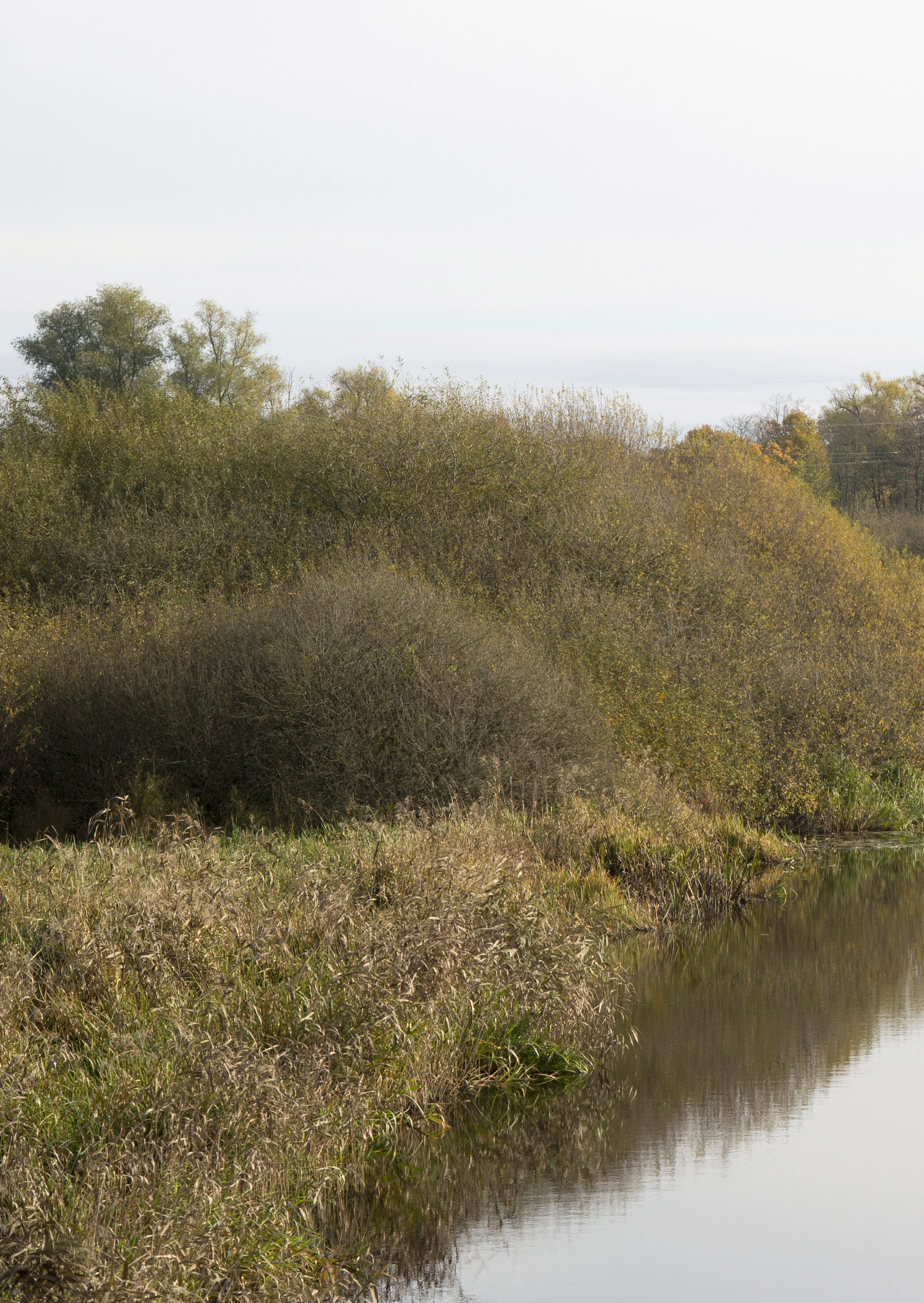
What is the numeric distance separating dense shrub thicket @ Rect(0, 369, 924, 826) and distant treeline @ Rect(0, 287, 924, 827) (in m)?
0.05

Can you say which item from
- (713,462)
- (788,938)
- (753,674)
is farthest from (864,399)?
(788,938)

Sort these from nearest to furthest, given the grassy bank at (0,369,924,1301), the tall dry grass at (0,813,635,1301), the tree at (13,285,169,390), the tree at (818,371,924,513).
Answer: the tall dry grass at (0,813,635,1301)
the grassy bank at (0,369,924,1301)
the tree at (13,285,169,390)
the tree at (818,371,924,513)

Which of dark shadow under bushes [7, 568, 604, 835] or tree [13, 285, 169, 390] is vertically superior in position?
tree [13, 285, 169, 390]

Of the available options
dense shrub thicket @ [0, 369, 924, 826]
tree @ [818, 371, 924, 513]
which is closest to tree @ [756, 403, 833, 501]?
tree @ [818, 371, 924, 513]

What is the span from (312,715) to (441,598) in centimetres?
342

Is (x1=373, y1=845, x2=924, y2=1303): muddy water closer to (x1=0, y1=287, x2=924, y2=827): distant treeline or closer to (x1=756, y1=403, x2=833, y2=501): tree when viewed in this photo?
(x1=0, y1=287, x2=924, y2=827): distant treeline

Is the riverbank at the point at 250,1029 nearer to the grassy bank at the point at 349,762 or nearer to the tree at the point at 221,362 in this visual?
the grassy bank at the point at 349,762

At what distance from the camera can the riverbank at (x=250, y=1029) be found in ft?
18.9

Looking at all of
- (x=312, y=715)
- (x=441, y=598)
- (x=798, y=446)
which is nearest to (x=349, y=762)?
(x=312, y=715)

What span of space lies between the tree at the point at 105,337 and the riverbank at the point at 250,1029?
A: 37.0 metres

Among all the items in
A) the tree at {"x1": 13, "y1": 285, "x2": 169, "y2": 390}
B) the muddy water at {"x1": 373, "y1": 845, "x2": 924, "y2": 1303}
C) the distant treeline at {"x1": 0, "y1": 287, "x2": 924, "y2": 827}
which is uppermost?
the tree at {"x1": 13, "y1": 285, "x2": 169, "y2": 390}

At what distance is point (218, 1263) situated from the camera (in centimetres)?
558

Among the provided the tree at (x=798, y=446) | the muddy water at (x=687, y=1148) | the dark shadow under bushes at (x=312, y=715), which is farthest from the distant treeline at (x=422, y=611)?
the tree at (x=798, y=446)

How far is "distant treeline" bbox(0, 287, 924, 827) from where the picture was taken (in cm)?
1705
